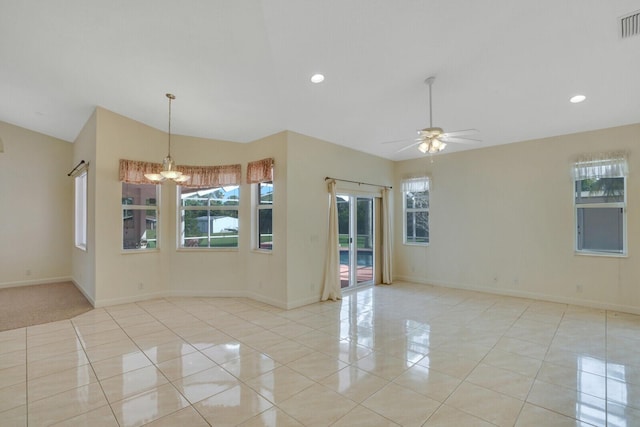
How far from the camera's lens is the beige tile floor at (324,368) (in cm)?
228

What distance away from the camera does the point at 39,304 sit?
5113 mm

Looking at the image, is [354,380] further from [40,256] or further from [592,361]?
[40,256]

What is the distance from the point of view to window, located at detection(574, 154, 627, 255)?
15.5 feet

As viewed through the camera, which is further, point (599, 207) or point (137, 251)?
point (137, 251)

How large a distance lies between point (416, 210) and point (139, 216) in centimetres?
565

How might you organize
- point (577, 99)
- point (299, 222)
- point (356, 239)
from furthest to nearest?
point (356, 239), point (299, 222), point (577, 99)

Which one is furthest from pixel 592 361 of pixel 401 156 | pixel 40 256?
pixel 40 256

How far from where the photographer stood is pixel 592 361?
3084 millimetres

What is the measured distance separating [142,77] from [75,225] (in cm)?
484

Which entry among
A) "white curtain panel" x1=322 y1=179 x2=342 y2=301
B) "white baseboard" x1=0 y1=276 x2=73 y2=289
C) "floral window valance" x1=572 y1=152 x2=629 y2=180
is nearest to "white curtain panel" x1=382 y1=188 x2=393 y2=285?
"white curtain panel" x1=322 y1=179 x2=342 y2=301

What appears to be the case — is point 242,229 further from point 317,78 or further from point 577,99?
point 577,99

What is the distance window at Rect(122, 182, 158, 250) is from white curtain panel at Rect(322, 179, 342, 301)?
314cm

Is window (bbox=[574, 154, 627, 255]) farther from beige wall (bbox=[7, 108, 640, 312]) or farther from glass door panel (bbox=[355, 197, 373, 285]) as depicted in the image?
glass door panel (bbox=[355, 197, 373, 285])

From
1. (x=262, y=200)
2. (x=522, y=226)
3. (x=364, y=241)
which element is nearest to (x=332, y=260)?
(x=364, y=241)
